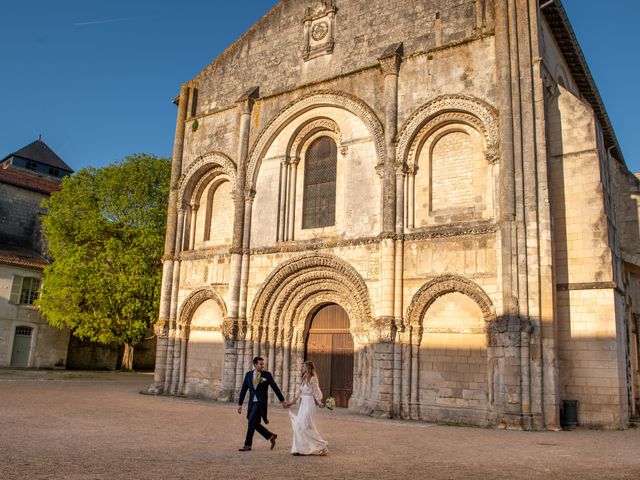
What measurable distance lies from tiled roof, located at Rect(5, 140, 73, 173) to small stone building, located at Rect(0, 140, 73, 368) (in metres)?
9.78

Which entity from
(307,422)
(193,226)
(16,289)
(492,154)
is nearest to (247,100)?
(193,226)

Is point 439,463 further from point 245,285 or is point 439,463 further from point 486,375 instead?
point 245,285

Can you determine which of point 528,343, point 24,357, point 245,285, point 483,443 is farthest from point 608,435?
point 24,357

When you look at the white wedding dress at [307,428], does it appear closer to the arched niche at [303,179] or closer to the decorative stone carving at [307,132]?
the arched niche at [303,179]

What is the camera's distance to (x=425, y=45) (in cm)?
1605

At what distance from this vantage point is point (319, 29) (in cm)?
1838

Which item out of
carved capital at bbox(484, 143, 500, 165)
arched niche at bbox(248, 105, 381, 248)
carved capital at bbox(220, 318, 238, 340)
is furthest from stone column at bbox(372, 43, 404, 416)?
carved capital at bbox(220, 318, 238, 340)

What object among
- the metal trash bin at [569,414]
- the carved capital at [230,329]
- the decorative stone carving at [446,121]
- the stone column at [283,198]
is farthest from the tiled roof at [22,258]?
the metal trash bin at [569,414]

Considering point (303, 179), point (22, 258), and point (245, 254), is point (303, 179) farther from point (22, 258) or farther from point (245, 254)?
point (22, 258)

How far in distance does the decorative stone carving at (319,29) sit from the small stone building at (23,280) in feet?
65.4

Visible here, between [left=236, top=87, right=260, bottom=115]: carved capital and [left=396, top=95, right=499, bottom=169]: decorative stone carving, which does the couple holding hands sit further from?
[left=236, top=87, right=260, bottom=115]: carved capital

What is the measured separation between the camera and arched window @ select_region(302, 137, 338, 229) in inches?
682

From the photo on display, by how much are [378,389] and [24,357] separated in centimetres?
2219

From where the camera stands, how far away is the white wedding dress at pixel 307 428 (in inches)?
332
